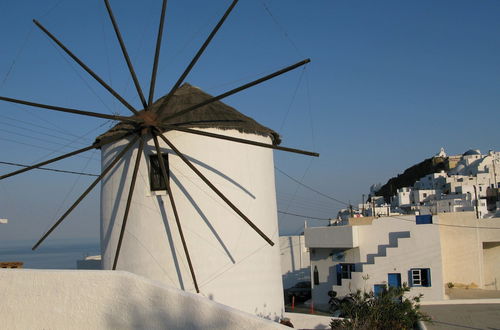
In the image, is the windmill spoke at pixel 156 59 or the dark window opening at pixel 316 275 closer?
the windmill spoke at pixel 156 59

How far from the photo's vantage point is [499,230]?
74.5 ft

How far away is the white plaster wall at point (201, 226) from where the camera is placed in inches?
455

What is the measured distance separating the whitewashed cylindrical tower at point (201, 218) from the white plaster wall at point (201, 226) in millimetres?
22

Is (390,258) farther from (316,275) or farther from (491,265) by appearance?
(491,265)

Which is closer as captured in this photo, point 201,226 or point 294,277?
point 201,226

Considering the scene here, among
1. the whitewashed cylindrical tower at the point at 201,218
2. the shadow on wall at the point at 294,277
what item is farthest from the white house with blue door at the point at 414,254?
the whitewashed cylindrical tower at the point at 201,218

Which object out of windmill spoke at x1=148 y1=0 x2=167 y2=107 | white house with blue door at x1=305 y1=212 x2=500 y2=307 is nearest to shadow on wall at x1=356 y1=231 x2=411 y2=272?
white house with blue door at x1=305 y1=212 x2=500 y2=307

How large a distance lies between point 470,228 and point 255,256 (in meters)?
14.6

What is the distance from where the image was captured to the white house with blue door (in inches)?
867

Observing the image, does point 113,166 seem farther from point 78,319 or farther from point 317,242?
point 317,242

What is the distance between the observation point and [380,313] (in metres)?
11.0

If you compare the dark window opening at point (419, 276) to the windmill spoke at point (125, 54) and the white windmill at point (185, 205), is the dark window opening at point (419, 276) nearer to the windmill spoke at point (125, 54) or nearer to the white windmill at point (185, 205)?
the white windmill at point (185, 205)

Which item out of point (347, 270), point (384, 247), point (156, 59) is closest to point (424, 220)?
point (384, 247)

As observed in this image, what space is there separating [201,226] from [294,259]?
2174cm
